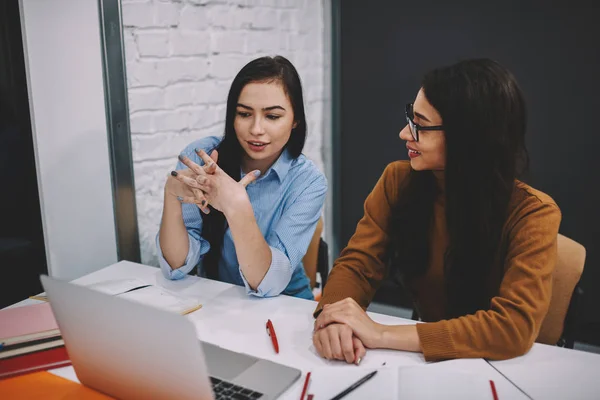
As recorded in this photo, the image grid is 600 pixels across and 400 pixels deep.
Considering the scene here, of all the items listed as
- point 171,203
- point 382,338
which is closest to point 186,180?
point 171,203

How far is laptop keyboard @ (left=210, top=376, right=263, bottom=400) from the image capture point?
894 mm

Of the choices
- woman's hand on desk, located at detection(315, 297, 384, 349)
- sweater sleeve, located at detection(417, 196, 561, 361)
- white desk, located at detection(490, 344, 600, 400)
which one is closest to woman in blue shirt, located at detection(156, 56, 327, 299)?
woman's hand on desk, located at detection(315, 297, 384, 349)

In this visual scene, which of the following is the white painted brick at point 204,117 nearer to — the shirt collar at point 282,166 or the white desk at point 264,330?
the shirt collar at point 282,166

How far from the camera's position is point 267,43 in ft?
7.43

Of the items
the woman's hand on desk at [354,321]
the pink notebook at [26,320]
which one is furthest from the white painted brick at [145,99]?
the woman's hand on desk at [354,321]

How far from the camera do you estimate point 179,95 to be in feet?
5.97

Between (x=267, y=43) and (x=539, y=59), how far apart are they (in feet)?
3.76

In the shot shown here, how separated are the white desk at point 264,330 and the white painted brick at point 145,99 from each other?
51cm

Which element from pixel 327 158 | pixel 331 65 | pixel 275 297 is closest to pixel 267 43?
pixel 331 65

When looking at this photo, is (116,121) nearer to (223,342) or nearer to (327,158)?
(223,342)

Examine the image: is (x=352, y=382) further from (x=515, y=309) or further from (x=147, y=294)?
(x=147, y=294)

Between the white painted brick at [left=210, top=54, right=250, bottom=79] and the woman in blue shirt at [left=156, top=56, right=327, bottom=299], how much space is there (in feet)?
1.39

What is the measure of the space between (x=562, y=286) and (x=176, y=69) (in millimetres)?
1313

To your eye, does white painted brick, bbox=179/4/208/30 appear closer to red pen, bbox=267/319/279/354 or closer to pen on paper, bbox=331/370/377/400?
red pen, bbox=267/319/279/354
